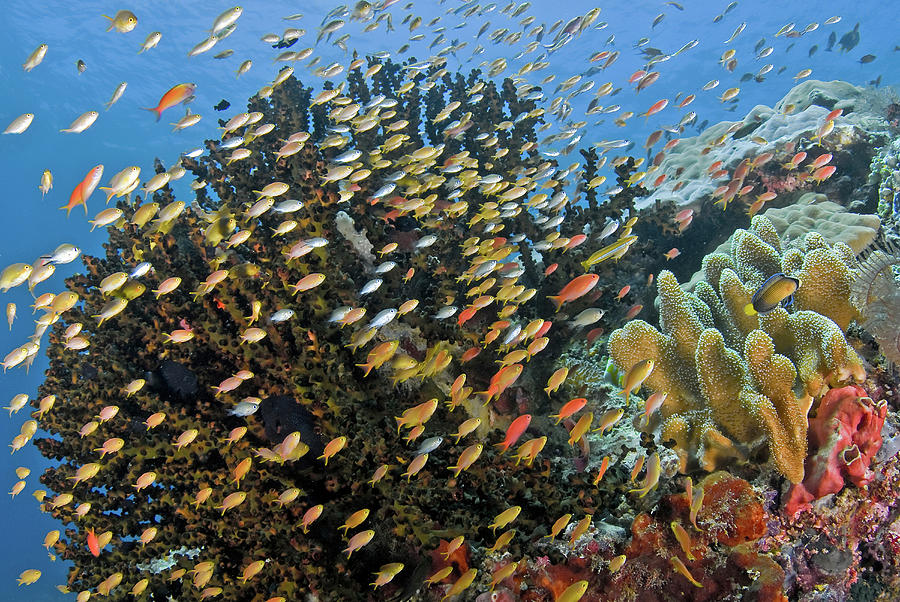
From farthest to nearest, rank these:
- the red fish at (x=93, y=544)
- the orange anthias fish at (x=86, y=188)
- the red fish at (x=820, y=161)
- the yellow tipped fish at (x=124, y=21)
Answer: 1. the red fish at (x=820, y=161)
2. the yellow tipped fish at (x=124, y=21)
3. the orange anthias fish at (x=86, y=188)
4. the red fish at (x=93, y=544)

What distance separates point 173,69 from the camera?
35.9 metres

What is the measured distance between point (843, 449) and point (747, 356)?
0.78m

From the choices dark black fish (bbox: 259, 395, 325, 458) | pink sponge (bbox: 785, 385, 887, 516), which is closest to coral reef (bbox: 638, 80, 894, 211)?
pink sponge (bbox: 785, 385, 887, 516)

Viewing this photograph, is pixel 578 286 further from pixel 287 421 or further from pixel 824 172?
pixel 824 172

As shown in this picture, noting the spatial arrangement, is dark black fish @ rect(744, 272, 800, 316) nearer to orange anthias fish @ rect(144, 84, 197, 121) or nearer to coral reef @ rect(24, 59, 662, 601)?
coral reef @ rect(24, 59, 662, 601)

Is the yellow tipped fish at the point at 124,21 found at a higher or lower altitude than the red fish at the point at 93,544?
higher

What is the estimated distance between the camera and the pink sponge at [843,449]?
295 cm

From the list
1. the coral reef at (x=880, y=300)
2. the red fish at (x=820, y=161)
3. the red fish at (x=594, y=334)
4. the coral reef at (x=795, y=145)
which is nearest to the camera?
the coral reef at (x=880, y=300)

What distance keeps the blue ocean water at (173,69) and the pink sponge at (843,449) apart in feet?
80.6

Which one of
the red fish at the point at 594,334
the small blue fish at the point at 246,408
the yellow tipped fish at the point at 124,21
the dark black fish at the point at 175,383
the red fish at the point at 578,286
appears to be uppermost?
the yellow tipped fish at the point at 124,21

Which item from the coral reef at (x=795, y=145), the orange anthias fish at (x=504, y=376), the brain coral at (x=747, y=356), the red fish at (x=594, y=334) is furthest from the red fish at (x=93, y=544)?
the coral reef at (x=795, y=145)

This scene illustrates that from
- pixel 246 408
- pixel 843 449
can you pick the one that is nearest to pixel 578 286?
pixel 843 449

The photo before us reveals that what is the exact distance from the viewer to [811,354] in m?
3.31

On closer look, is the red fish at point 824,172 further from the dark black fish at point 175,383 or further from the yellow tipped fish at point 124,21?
the yellow tipped fish at point 124,21
